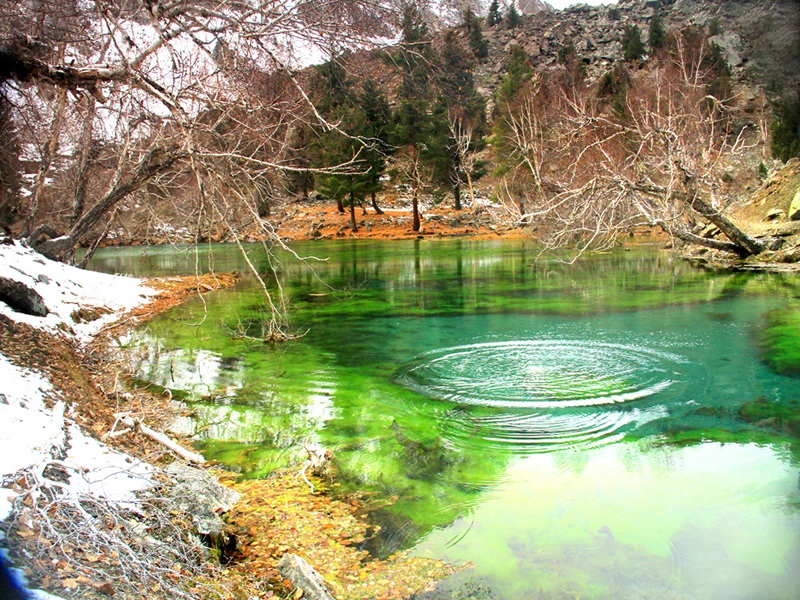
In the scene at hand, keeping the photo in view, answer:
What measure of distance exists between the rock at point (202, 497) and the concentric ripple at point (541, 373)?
305 centimetres

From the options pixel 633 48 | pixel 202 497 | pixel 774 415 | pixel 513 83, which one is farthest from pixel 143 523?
pixel 633 48

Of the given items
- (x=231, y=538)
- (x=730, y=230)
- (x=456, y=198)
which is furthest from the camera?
(x=456, y=198)

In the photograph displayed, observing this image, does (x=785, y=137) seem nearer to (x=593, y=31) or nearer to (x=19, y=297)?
(x=19, y=297)

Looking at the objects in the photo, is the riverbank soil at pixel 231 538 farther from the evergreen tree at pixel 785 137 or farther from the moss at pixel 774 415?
the evergreen tree at pixel 785 137

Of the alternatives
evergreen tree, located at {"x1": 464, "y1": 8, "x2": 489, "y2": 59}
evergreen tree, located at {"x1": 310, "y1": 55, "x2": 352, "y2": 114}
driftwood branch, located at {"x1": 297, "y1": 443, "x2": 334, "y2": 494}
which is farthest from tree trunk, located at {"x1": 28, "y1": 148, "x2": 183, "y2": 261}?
evergreen tree, located at {"x1": 464, "y1": 8, "x2": 489, "y2": 59}

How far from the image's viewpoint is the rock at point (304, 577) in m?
3.26

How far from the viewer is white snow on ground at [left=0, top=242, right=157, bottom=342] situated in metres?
8.47

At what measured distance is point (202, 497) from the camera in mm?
3908

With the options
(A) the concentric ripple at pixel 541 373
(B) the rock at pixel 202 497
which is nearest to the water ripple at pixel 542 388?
(A) the concentric ripple at pixel 541 373

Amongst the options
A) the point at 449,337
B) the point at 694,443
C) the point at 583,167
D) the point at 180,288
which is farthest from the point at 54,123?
the point at 583,167

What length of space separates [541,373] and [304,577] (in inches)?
187

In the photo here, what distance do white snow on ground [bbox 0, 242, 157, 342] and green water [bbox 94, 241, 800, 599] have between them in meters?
1.05

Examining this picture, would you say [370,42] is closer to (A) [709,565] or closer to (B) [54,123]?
(A) [709,565]

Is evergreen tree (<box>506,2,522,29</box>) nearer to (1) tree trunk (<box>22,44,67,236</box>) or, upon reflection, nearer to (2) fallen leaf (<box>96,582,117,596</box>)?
(1) tree trunk (<box>22,44,67,236</box>)
